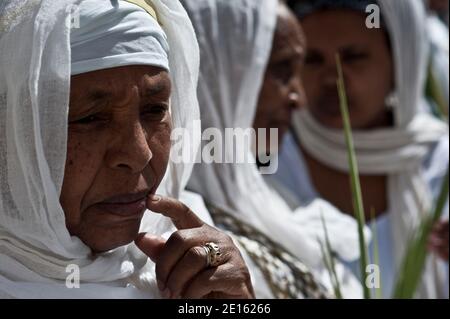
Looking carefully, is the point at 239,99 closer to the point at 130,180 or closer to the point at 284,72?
the point at 284,72

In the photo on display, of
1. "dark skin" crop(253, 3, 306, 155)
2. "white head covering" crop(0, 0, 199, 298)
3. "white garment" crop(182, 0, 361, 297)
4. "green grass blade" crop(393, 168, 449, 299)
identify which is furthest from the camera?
"dark skin" crop(253, 3, 306, 155)

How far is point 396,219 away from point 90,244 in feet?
7.82

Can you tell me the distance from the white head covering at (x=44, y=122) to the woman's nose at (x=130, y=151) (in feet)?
0.32

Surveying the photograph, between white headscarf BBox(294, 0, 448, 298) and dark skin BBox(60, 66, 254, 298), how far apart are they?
2.24m

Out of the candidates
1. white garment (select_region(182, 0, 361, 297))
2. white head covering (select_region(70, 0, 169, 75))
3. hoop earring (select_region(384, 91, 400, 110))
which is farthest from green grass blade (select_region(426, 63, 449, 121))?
white head covering (select_region(70, 0, 169, 75))

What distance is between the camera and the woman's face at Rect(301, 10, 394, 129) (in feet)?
13.5

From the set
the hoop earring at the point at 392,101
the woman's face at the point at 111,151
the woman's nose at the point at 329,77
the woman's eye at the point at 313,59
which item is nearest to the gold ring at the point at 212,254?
the woman's face at the point at 111,151

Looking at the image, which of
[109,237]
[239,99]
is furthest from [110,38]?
[239,99]

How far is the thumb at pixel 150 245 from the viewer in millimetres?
2092

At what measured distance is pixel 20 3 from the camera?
1956 millimetres

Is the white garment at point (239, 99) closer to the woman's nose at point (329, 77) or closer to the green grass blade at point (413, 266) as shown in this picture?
the green grass blade at point (413, 266)

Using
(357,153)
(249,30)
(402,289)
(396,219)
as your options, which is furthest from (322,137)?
(402,289)

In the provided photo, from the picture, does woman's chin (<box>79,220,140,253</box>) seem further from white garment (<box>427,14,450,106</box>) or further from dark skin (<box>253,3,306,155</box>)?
white garment (<box>427,14,450,106</box>)

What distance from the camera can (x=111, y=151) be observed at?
6.46 ft
